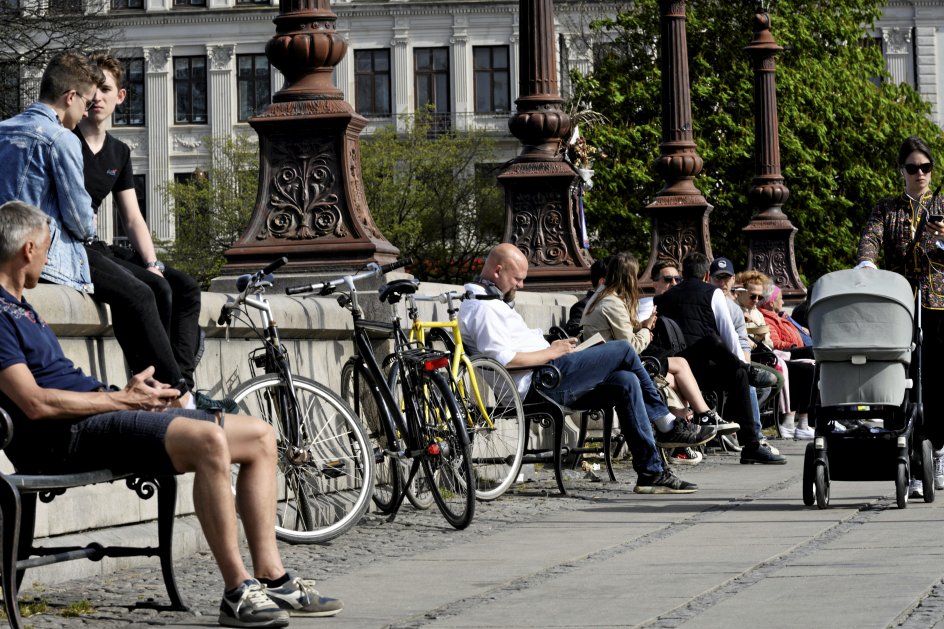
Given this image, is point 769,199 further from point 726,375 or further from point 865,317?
point 865,317

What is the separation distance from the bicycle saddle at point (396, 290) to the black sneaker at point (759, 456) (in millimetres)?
4893

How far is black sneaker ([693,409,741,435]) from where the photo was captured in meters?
13.0

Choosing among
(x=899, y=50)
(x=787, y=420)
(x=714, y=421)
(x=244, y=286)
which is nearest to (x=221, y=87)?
(x=899, y=50)

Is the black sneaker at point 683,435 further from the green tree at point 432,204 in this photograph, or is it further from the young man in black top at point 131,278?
the green tree at point 432,204

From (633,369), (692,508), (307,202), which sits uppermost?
(307,202)

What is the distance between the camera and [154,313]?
24.6 feet

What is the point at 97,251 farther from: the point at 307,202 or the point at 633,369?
the point at 633,369

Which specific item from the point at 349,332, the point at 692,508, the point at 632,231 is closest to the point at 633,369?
the point at 692,508

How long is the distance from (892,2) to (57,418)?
66.4m

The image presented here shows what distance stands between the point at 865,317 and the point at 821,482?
92cm

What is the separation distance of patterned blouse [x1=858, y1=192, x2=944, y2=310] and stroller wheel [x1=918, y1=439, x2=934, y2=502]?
3.07 feet

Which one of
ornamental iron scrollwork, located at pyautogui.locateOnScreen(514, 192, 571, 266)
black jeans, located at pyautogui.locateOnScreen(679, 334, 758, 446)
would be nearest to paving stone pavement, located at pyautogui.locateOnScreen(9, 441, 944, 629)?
black jeans, located at pyautogui.locateOnScreen(679, 334, 758, 446)

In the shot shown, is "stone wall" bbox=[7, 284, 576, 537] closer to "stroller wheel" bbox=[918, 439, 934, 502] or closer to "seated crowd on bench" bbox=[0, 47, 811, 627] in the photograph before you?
"seated crowd on bench" bbox=[0, 47, 811, 627]

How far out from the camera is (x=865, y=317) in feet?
33.0
